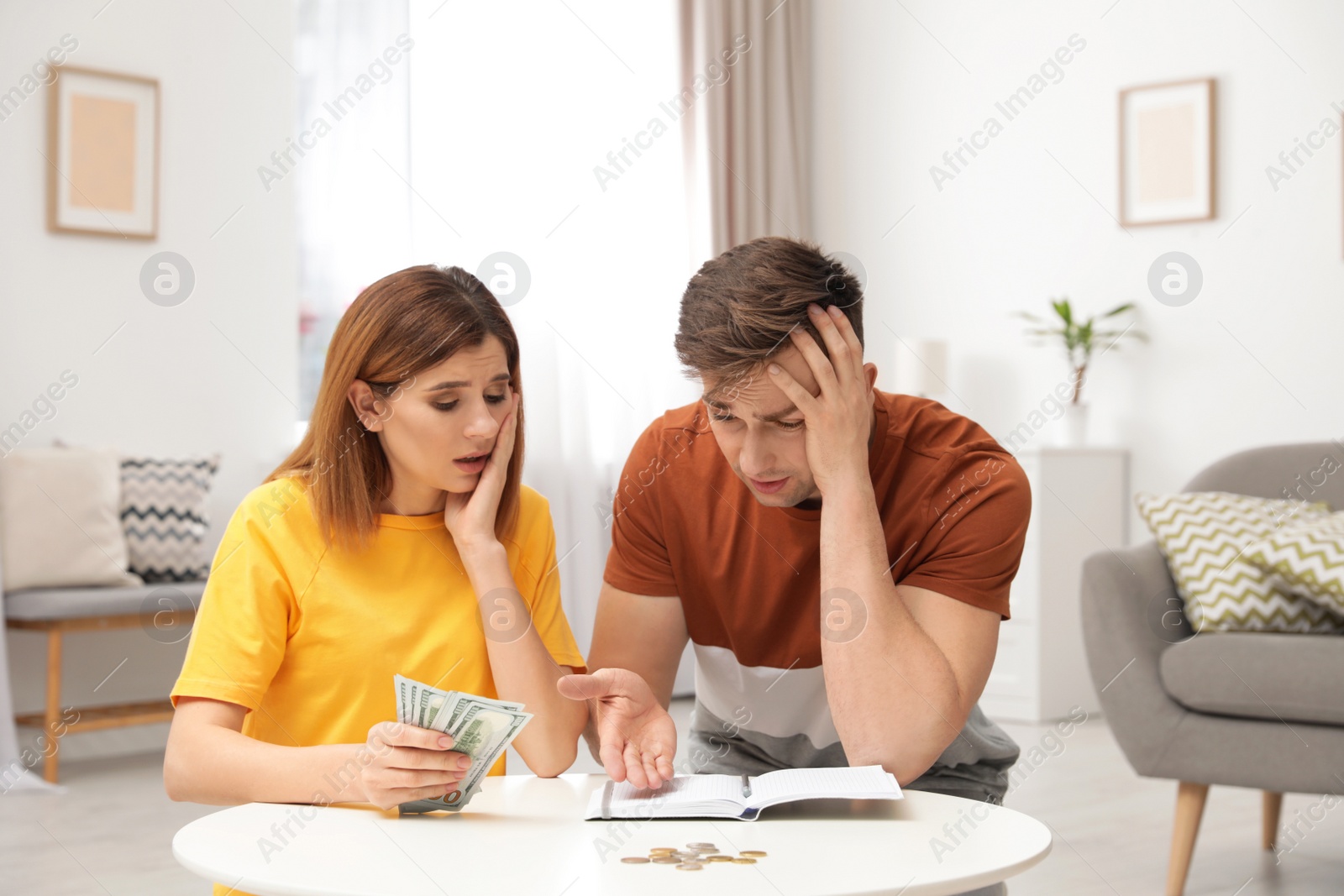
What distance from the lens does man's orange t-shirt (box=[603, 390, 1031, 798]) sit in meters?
1.65

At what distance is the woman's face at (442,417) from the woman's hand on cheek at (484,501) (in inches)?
0.6

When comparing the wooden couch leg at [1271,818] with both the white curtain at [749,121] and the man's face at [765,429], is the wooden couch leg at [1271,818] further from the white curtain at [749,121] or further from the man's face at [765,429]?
the white curtain at [749,121]

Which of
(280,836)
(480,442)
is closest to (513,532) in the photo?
(480,442)

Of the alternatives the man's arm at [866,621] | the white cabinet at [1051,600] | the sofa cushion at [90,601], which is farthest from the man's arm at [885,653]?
the white cabinet at [1051,600]

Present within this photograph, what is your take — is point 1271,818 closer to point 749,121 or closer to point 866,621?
point 866,621

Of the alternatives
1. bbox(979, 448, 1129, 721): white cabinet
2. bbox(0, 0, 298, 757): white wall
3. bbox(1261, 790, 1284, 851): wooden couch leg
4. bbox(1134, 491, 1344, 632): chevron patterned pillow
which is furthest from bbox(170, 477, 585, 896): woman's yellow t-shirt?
bbox(979, 448, 1129, 721): white cabinet

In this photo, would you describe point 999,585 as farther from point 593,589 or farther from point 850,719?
point 593,589

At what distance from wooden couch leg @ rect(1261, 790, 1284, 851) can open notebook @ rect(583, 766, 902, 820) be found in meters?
1.99

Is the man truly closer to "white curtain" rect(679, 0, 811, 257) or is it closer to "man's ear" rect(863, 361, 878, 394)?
"man's ear" rect(863, 361, 878, 394)

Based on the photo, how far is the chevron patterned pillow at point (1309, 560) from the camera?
8.42 feet

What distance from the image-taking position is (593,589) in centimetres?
477

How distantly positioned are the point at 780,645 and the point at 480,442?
0.50m

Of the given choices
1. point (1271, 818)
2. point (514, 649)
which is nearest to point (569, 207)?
point (1271, 818)

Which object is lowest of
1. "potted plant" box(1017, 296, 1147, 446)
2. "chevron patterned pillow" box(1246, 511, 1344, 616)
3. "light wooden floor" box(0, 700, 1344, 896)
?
"light wooden floor" box(0, 700, 1344, 896)
